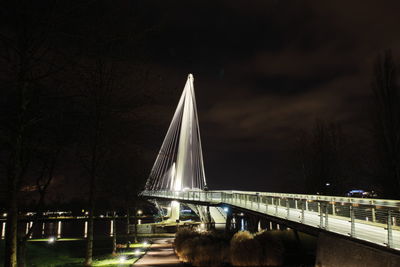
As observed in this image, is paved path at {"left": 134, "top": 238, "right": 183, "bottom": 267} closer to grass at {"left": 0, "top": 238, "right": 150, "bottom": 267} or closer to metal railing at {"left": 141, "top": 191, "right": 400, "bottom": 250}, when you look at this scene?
grass at {"left": 0, "top": 238, "right": 150, "bottom": 267}

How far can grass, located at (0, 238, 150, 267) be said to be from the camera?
21.9 meters

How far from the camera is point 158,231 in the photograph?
45.9 metres

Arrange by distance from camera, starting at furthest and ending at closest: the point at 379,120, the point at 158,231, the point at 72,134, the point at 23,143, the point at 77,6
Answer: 1. the point at 158,231
2. the point at 379,120
3. the point at 72,134
4. the point at 23,143
5. the point at 77,6

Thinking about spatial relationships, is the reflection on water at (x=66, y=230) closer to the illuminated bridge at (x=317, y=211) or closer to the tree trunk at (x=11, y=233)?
the illuminated bridge at (x=317, y=211)

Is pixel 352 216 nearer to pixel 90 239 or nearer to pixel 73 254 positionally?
pixel 90 239

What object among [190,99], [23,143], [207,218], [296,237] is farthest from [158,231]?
[23,143]

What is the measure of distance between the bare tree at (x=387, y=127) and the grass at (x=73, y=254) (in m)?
16.0

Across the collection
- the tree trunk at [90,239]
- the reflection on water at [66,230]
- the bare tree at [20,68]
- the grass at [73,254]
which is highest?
the bare tree at [20,68]

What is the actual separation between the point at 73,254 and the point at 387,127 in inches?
947

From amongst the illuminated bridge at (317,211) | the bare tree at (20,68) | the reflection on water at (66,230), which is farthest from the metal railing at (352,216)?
the reflection on water at (66,230)

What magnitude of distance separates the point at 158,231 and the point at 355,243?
37.8 meters

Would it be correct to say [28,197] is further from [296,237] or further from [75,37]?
[296,237]

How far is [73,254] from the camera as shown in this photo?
28594 mm

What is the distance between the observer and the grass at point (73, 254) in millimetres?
21938
